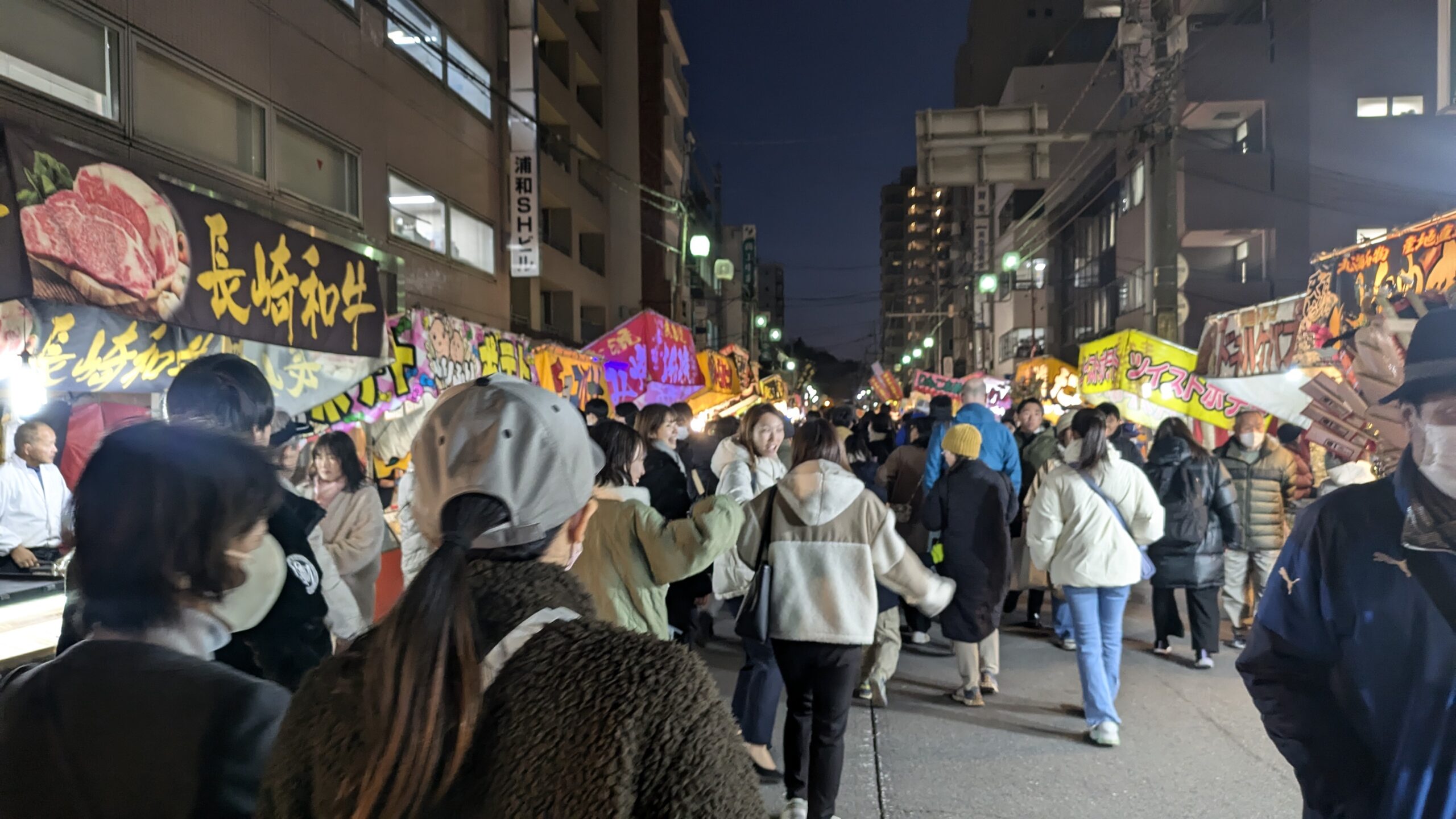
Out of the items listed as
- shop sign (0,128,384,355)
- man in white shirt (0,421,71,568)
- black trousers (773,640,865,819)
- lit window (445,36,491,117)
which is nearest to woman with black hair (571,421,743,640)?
black trousers (773,640,865,819)

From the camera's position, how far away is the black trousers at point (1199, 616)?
267 inches

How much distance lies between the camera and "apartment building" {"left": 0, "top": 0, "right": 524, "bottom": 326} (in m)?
6.93

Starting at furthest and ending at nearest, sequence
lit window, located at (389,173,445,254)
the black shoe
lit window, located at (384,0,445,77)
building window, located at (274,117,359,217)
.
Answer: lit window, located at (389,173,445,254), lit window, located at (384,0,445,77), building window, located at (274,117,359,217), the black shoe

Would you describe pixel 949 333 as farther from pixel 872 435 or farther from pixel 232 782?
pixel 232 782

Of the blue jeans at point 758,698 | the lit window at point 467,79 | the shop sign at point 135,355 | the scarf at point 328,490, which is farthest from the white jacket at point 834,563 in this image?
the lit window at point 467,79

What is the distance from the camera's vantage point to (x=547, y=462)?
1.37 m

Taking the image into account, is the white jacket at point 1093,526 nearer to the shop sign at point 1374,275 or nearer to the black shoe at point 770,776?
the shop sign at point 1374,275

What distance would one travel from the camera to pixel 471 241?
15469 millimetres

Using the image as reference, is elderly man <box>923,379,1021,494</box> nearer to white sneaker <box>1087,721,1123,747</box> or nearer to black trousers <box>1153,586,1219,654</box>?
black trousers <box>1153,586,1219,654</box>

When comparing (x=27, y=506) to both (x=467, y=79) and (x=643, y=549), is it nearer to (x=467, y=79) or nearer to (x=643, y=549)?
(x=643, y=549)

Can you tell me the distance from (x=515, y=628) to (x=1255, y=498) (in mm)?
7942

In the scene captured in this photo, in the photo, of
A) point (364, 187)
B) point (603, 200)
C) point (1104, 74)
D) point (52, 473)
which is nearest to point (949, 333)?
point (1104, 74)

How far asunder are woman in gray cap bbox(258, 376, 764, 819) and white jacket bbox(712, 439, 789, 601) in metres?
2.97

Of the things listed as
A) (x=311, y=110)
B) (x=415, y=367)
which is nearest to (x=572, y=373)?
(x=415, y=367)
